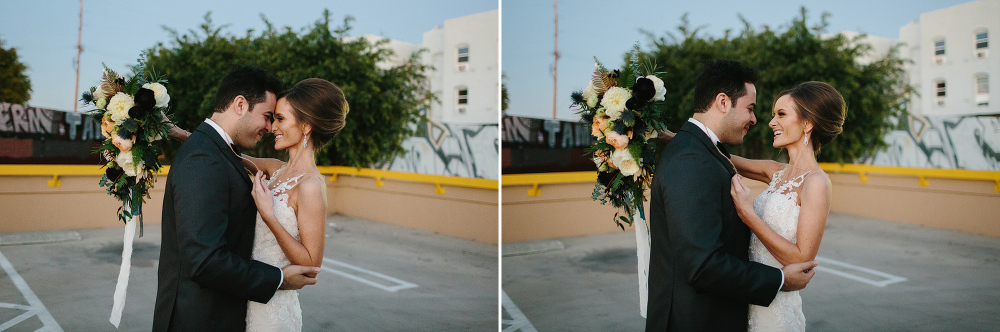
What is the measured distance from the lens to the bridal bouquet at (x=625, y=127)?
2232 mm

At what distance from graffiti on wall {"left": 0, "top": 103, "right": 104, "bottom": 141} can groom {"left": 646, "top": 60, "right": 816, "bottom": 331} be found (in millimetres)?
10728

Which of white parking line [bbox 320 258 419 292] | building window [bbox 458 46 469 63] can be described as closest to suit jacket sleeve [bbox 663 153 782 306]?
white parking line [bbox 320 258 419 292]

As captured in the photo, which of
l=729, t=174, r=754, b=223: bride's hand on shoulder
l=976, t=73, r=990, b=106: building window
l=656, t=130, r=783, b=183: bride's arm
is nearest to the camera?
l=729, t=174, r=754, b=223: bride's hand on shoulder

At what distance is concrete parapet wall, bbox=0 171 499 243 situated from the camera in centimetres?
934

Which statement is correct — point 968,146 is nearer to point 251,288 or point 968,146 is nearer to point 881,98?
point 881,98

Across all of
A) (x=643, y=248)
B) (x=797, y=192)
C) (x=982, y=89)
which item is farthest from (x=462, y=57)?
(x=797, y=192)

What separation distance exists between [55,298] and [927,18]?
22821mm

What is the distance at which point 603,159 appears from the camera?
241 cm

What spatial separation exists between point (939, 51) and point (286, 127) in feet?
73.6

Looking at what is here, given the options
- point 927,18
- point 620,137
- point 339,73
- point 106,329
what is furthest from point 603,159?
point 927,18

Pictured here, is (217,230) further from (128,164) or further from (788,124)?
(788,124)

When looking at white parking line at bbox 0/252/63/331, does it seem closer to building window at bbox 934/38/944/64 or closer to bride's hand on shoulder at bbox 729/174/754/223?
bride's hand on shoulder at bbox 729/174/754/223

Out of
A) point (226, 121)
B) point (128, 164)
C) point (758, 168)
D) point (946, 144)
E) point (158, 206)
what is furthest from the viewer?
point (946, 144)

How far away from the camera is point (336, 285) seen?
23.4 ft
